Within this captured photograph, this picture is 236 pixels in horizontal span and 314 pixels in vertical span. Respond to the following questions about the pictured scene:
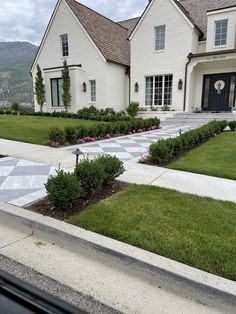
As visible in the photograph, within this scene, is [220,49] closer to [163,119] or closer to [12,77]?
[163,119]

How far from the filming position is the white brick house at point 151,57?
54.7ft

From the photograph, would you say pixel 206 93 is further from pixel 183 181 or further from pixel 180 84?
pixel 183 181

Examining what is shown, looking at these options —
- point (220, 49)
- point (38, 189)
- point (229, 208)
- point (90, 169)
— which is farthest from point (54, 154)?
point (220, 49)

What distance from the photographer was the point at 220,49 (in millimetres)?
16438

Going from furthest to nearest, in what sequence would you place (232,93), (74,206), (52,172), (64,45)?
1. (64,45)
2. (232,93)
3. (52,172)
4. (74,206)

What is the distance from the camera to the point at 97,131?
31.7 ft

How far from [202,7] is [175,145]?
58.0 ft

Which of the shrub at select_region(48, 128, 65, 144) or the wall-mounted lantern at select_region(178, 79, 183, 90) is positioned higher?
the wall-mounted lantern at select_region(178, 79, 183, 90)

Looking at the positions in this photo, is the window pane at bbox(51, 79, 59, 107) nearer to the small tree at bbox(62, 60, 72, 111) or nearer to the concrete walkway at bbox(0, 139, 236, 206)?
the small tree at bbox(62, 60, 72, 111)

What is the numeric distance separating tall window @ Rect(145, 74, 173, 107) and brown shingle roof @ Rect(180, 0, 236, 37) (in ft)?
13.4

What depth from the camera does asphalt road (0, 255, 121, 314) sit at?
2.12m

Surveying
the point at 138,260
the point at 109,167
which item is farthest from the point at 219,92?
the point at 138,260

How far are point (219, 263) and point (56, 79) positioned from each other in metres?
20.3

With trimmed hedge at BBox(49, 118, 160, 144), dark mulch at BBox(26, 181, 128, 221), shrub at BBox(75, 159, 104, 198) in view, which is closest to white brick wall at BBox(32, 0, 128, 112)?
trimmed hedge at BBox(49, 118, 160, 144)
